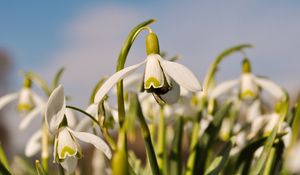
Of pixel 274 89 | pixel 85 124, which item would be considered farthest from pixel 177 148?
pixel 85 124

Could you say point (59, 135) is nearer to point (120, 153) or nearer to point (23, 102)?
point (120, 153)

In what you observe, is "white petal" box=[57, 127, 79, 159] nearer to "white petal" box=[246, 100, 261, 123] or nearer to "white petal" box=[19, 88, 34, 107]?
A: "white petal" box=[19, 88, 34, 107]

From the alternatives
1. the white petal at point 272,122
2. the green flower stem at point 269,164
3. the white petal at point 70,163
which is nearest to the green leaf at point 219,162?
the green flower stem at point 269,164

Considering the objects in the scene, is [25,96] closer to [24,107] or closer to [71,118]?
[24,107]

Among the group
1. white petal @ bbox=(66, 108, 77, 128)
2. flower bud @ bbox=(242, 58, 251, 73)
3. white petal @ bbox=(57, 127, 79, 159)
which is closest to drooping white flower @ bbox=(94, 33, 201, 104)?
white petal @ bbox=(57, 127, 79, 159)

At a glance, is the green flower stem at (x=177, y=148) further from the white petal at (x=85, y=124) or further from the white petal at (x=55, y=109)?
the white petal at (x=55, y=109)

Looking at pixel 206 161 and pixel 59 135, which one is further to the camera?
pixel 206 161

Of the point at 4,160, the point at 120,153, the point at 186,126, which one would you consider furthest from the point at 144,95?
the point at 120,153
